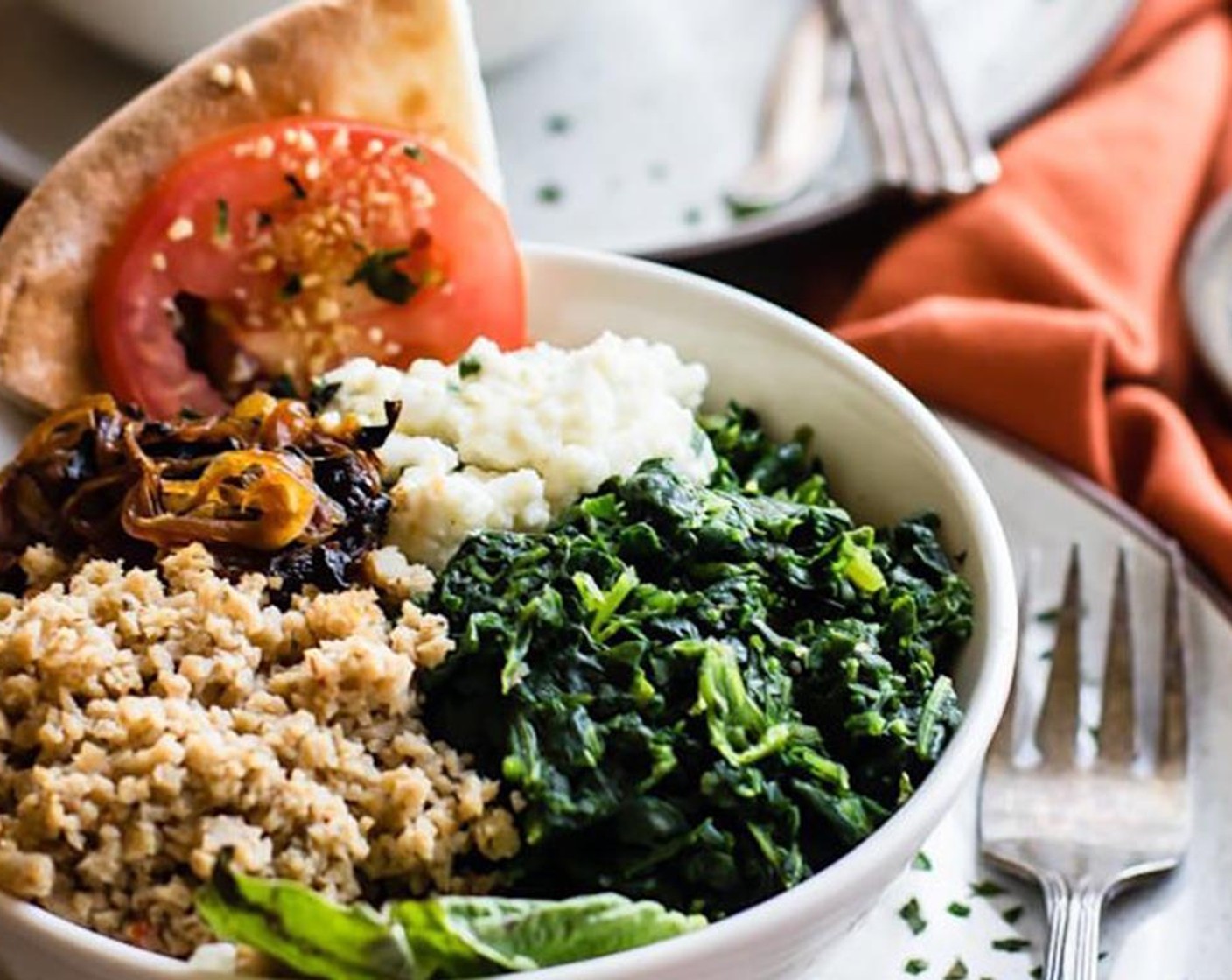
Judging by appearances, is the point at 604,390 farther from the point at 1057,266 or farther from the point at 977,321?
the point at 1057,266

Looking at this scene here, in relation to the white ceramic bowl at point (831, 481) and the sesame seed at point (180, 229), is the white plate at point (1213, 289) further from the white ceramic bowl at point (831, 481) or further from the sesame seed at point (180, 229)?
the sesame seed at point (180, 229)

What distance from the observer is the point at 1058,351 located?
13.3 ft

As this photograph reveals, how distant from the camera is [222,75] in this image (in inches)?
129

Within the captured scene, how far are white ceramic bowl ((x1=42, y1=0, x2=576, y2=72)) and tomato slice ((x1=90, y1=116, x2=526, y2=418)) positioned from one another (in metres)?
1.11

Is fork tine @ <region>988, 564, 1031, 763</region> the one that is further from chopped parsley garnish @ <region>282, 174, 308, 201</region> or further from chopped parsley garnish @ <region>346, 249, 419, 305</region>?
chopped parsley garnish @ <region>282, 174, 308, 201</region>

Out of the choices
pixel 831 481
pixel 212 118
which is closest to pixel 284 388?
pixel 212 118

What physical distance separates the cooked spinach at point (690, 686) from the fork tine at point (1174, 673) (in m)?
0.60

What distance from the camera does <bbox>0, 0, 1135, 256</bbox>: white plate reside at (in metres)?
4.44

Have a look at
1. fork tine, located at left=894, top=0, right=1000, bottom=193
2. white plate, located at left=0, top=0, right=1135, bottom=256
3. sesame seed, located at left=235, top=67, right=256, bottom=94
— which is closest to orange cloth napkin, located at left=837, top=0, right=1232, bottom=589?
fork tine, located at left=894, top=0, right=1000, bottom=193

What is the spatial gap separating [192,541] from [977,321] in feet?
6.35

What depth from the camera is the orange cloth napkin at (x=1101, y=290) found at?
3959mm

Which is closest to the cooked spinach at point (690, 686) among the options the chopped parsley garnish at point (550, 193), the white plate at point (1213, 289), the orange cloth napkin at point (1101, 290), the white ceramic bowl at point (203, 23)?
the orange cloth napkin at point (1101, 290)

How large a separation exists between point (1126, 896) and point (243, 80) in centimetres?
189

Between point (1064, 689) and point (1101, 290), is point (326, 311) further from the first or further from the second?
point (1101, 290)
